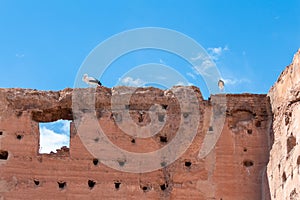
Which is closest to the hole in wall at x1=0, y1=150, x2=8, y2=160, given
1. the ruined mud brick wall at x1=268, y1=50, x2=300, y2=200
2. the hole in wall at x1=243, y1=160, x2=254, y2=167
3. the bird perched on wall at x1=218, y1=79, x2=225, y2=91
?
the bird perched on wall at x1=218, y1=79, x2=225, y2=91

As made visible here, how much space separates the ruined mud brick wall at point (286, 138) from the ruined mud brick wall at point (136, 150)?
0.70 meters

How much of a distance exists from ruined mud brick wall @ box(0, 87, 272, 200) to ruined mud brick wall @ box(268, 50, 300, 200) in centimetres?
70

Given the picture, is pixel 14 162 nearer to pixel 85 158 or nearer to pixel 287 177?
pixel 85 158

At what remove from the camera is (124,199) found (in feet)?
52.6

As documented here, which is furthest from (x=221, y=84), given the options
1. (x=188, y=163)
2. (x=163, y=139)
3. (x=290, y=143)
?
(x=290, y=143)

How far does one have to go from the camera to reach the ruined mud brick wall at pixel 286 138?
1401 centimetres

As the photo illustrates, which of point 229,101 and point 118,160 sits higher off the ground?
point 229,101

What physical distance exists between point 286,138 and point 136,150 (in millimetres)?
3684

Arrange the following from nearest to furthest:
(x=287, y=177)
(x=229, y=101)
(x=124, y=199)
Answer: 1. (x=287, y=177)
2. (x=124, y=199)
3. (x=229, y=101)

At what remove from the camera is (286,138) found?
14.8 meters

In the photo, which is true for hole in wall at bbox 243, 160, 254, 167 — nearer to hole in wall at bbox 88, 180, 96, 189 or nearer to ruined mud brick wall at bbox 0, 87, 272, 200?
ruined mud brick wall at bbox 0, 87, 272, 200

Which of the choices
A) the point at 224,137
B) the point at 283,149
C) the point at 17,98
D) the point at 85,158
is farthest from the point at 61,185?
the point at 283,149

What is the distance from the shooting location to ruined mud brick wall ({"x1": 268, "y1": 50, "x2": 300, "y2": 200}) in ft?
46.0

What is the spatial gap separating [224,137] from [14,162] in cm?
497
